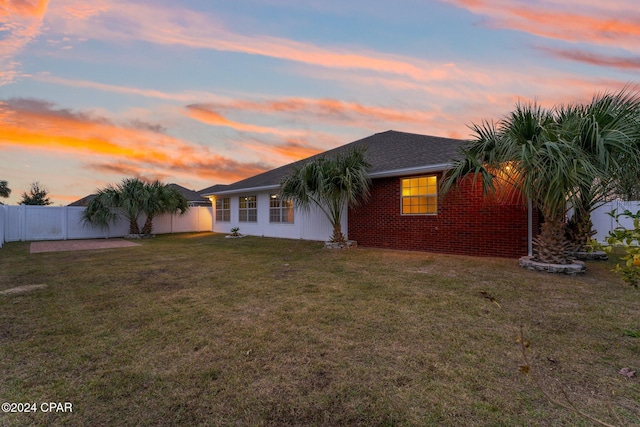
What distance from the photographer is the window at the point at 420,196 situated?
9.51 metres

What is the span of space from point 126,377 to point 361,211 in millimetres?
9597

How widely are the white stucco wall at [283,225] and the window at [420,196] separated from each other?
2.76 m

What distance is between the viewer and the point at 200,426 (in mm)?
1881

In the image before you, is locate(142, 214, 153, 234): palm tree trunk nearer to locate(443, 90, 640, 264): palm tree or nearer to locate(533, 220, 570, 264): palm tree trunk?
locate(443, 90, 640, 264): palm tree

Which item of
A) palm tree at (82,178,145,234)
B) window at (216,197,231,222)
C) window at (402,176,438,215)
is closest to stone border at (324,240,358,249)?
window at (402,176,438,215)

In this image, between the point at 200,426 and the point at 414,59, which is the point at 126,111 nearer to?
the point at 414,59

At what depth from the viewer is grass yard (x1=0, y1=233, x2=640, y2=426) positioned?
2.03m

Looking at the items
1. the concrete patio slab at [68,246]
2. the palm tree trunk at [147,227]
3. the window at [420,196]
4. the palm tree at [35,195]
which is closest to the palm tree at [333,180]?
the window at [420,196]

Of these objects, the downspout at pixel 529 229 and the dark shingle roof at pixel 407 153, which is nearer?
the downspout at pixel 529 229

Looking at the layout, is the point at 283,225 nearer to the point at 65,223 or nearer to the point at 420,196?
the point at 420,196

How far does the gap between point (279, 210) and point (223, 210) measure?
6322mm

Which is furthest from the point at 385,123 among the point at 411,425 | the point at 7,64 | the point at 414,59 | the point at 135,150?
the point at 411,425

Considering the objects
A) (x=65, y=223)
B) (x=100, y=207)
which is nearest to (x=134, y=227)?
(x=100, y=207)

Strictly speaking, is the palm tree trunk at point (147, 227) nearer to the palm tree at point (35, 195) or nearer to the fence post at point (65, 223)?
the fence post at point (65, 223)
